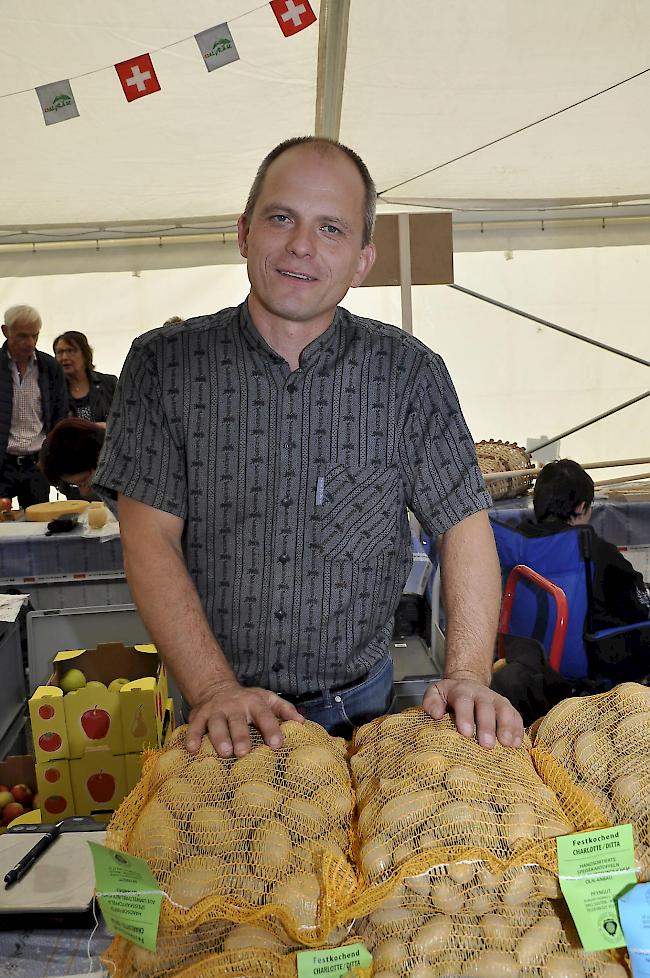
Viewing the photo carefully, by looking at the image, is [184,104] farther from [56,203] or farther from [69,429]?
[69,429]

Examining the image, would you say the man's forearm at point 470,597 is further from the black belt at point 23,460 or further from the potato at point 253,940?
the black belt at point 23,460

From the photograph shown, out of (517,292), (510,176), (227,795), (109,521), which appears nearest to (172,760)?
(227,795)

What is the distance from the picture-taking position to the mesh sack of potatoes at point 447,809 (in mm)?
883

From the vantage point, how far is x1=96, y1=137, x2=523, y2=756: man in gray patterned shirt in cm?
151

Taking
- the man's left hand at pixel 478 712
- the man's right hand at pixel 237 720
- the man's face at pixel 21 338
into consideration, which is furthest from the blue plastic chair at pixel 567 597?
the man's face at pixel 21 338

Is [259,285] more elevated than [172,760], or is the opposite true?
[259,285]

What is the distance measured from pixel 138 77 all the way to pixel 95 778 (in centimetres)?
379

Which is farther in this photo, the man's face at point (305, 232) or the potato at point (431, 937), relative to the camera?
the man's face at point (305, 232)

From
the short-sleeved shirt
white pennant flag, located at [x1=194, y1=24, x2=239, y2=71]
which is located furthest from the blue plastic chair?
white pennant flag, located at [x1=194, y1=24, x2=239, y2=71]

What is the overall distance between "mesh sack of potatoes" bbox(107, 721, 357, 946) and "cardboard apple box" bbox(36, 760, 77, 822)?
117cm

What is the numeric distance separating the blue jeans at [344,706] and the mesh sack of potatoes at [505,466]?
246 centimetres

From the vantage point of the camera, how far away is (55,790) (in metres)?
2.15

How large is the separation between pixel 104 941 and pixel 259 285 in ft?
3.54

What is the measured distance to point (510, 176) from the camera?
6195 mm
